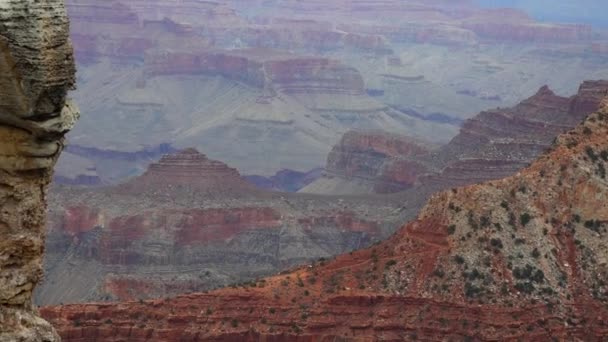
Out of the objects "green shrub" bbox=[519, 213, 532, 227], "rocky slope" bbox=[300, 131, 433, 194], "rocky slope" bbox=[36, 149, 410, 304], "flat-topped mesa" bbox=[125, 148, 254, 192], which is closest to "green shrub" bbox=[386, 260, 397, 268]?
"green shrub" bbox=[519, 213, 532, 227]

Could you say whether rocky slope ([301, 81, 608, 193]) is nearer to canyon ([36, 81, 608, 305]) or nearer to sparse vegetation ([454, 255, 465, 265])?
canyon ([36, 81, 608, 305])

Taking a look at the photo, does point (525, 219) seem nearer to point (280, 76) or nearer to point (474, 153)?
point (474, 153)

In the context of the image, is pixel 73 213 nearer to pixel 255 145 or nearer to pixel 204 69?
pixel 255 145

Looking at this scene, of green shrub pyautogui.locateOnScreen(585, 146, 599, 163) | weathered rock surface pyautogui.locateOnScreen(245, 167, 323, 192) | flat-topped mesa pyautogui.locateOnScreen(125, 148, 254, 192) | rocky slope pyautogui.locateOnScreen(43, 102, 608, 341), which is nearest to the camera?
rocky slope pyautogui.locateOnScreen(43, 102, 608, 341)

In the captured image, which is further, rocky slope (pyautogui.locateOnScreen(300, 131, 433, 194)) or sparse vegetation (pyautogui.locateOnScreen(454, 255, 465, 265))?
rocky slope (pyautogui.locateOnScreen(300, 131, 433, 194))

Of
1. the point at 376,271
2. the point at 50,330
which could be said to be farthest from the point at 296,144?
the point at 50,330

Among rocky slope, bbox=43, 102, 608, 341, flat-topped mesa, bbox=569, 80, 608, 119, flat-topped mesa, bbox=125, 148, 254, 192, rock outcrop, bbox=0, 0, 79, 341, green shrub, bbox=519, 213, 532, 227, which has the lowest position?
flat-topped mesa, bbox=125, 148, 254, 192

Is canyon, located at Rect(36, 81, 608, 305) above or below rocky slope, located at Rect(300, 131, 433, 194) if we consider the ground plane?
above
